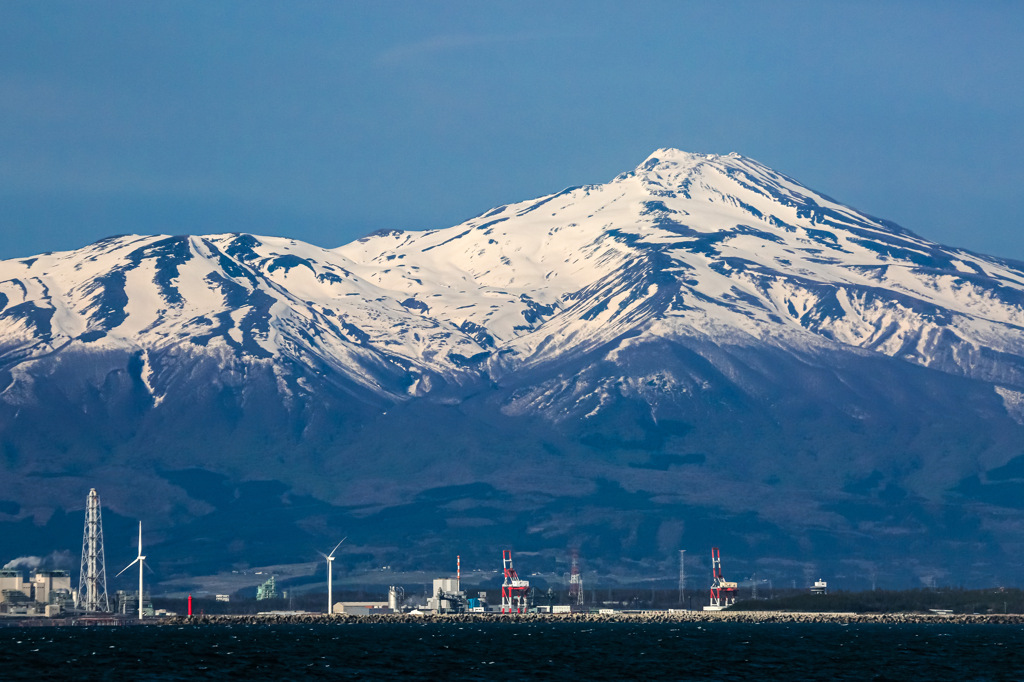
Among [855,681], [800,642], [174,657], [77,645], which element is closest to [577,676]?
[855,681]

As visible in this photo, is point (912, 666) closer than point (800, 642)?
Yes

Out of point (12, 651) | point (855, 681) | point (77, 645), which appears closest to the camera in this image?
point (855, 681)

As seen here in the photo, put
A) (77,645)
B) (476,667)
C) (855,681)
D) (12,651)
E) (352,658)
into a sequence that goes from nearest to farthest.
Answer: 1. (855,681)
2. (476,667)
3. (352,658)
4. (12,651)
5. (77,645)

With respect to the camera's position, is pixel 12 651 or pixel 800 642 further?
pixel 800 642

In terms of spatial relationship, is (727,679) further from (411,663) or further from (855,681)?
(411,663)

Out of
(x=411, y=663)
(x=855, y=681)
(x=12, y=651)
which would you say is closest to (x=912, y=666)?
(x=855, y=681)

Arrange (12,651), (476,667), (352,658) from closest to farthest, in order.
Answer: (476,667) → (352,658) → (12,651)

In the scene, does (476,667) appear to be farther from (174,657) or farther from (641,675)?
(174,657)

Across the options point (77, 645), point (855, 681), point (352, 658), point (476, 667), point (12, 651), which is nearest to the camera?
point (855, 681)
